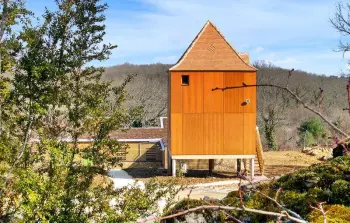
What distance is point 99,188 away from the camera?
6199mm

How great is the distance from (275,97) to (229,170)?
75.5ft

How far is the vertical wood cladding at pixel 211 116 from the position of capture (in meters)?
17.9

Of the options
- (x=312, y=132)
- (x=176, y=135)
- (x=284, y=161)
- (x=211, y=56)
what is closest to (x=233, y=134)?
(x=176, y=135)

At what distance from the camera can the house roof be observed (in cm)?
1797

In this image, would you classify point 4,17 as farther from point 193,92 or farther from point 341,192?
point 193,92

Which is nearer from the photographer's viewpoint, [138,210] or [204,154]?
[138,210]

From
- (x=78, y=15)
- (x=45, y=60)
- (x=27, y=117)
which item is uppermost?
(x=78, y=15)

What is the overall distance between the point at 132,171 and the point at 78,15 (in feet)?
51.9

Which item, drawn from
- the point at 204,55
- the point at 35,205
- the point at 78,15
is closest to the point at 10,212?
the point at 35,205

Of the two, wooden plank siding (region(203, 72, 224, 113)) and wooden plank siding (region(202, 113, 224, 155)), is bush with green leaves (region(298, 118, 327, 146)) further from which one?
wooden plank siding (region(203, 72, 224, 113))

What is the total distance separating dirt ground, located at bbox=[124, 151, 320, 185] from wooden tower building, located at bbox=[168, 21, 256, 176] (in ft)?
3.61

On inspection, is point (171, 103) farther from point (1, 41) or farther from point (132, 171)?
point (1, 41)

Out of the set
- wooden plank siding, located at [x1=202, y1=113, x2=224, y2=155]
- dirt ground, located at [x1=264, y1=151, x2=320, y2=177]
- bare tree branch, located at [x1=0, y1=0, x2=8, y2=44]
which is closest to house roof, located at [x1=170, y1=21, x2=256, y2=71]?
wooden plank siding, located at [x1=202, y1=113, x2=224, y2=155]

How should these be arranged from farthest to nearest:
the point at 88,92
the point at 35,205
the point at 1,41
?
the point at 88,92 → the point at 1,41 → the point at 35,205
